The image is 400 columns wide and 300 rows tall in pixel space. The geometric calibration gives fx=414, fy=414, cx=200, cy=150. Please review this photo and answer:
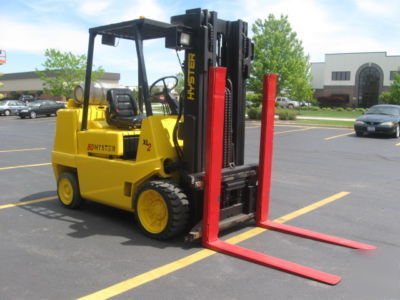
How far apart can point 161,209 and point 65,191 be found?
222cm

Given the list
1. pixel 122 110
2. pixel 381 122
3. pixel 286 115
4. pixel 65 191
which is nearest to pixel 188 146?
pixel 122 110

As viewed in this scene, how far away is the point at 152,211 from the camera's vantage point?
5078mm

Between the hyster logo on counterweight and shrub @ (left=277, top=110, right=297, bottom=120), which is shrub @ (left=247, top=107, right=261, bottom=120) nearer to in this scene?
shrub @ (left=277, top=110, right=297, bottom=120)

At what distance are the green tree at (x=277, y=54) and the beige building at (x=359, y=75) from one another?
3348cm

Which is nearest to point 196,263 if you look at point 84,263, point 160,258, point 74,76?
point 160,258

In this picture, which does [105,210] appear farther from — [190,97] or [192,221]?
[190,97]

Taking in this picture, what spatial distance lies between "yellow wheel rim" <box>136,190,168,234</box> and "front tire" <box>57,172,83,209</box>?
5.06 feet

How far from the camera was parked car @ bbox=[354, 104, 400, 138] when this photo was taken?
17797 millimetres

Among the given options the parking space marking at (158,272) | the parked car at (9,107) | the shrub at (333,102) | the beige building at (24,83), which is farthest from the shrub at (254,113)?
the beige building at (24,83)

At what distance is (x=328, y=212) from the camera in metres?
6.46

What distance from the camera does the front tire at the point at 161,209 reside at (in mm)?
4770

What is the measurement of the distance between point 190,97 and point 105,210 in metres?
2.56

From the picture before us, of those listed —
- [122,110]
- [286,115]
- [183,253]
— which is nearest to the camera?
[183,253]

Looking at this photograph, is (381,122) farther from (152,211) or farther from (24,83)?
(24,83)
